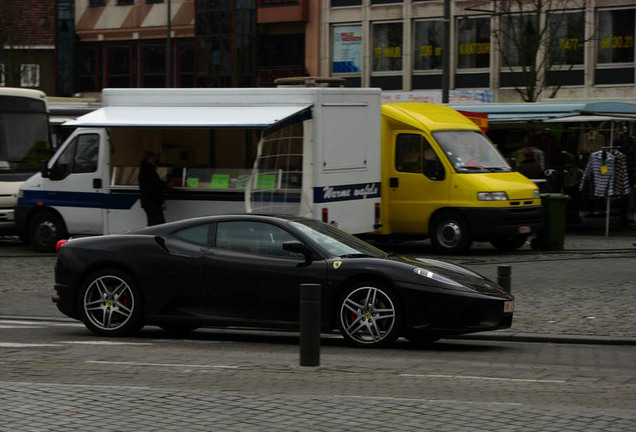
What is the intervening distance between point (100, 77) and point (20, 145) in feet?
119

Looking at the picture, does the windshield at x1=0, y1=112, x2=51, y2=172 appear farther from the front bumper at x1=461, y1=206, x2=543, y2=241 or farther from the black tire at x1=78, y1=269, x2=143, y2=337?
the black tire at x1=78, y1=269, x2=143, y2=337

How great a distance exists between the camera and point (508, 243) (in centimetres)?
2239

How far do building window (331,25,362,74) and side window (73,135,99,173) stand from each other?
3177cm

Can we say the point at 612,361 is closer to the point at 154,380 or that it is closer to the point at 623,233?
the point at 154,380

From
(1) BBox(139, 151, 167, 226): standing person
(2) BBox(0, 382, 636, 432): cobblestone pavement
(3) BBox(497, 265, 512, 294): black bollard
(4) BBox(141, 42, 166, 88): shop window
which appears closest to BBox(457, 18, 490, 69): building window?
(4) BBox(141, 42, 166, 88): shop window

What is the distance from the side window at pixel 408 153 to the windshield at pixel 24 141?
8491mm

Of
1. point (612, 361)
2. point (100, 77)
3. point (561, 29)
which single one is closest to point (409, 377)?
point (612, 361)

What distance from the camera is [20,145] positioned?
25719 millimetres

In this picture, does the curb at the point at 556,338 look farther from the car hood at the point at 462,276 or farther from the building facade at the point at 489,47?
the building facade at the point at 489,47

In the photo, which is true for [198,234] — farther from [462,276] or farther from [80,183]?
[80,183]

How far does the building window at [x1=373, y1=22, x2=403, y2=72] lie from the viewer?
168 feet

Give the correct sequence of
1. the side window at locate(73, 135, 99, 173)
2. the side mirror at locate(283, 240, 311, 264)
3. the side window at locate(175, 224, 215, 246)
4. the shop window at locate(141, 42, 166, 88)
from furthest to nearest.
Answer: the shop window at locate(141, 42, 166, 88) → the side window at locate(73, 135, 99, 173) → the side window at locate(175, 224, 215, 246) → the side mirror at locate(283, 240, 311, 264)

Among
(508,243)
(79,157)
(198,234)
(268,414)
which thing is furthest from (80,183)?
(268,414)

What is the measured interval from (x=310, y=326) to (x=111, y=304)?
10.3 ft
